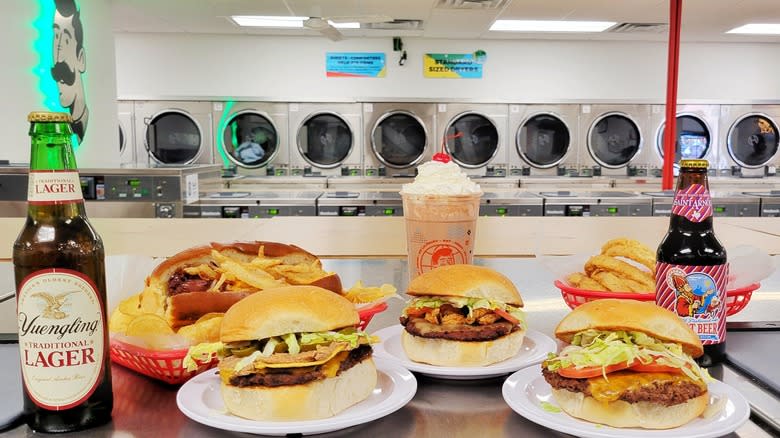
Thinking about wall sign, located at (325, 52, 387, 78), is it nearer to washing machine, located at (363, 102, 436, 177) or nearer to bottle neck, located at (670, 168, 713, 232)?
washing machine, located at (363, 102, 436, 177)

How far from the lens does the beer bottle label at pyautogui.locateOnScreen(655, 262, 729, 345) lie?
38.4 inches

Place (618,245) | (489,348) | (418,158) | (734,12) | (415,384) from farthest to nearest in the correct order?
(418,158), (734,12), (618,245), (489,348), (415,384)

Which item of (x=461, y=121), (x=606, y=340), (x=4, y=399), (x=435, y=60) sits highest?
(x=435, y=60)

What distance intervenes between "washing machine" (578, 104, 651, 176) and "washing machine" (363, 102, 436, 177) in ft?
6.78

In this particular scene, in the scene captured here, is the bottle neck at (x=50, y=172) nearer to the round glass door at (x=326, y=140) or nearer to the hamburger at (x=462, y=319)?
the hamburger at (x=462, y=319)

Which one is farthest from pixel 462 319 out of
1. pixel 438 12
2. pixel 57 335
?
pixel 438 12

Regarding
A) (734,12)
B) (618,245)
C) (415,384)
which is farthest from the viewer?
(734,12)

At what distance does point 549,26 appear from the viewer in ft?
24.7

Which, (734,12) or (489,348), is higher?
(734,12)

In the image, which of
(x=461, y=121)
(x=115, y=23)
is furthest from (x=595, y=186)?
(x=115, y=23)

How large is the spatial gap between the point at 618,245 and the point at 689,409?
76 centimetres

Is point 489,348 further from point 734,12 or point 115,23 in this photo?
point 115,23

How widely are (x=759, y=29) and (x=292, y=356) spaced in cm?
876

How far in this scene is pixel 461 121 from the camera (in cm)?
816
